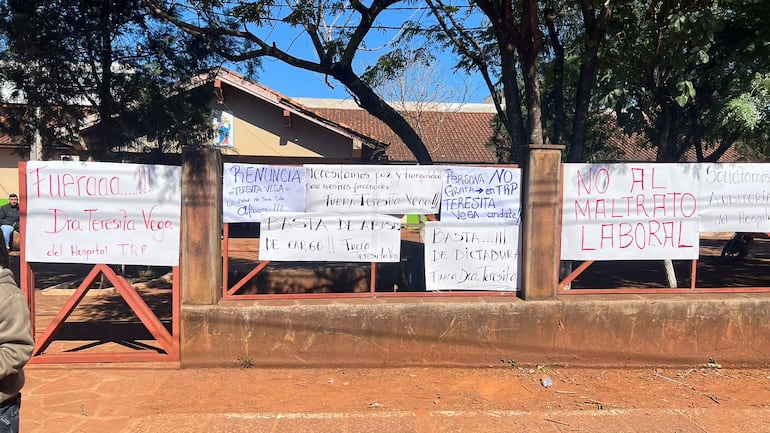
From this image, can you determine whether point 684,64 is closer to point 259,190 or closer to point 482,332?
point 482,332

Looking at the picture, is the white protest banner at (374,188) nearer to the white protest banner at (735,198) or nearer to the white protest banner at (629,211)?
the white protest banner at (629,211)

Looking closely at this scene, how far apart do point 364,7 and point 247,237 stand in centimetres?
1144

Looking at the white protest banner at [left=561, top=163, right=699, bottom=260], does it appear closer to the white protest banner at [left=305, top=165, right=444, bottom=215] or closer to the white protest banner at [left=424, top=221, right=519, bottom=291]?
the white protest banner at [left=424, top=221, right=519, bottom=291]

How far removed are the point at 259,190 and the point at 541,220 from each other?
2.64 metres

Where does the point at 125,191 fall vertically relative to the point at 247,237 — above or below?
above

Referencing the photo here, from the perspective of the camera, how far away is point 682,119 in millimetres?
9523

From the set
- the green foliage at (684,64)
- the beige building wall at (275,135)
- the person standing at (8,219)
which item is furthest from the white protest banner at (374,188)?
the beige building wall at (275,135)

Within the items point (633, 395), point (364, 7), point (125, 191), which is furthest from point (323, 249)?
point (364, 7)

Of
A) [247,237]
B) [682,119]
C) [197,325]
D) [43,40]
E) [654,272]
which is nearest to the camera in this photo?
[197,325]

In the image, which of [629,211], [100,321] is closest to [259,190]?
[100,321]

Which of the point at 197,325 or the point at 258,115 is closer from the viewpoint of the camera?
the point at 197,325

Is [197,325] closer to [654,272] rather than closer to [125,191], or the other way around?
[125,191]

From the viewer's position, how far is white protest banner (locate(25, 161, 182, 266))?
4711 mm

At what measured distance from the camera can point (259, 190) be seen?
496 cm
